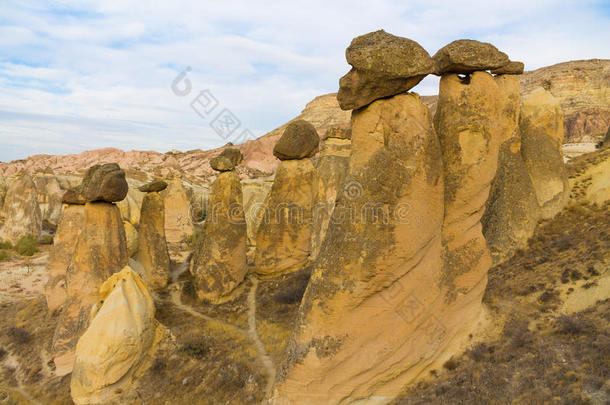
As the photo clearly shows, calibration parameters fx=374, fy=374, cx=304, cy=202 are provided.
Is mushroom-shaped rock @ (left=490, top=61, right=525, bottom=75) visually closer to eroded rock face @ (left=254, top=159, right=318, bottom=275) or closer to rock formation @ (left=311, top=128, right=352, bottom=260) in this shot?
eroded rock face @ (left=254, top=159, right=318, bottom=275)

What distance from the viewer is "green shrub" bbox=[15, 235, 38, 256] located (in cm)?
1947

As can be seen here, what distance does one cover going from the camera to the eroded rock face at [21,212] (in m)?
21.2

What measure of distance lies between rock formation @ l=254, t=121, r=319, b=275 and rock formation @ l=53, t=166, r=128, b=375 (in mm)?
4319

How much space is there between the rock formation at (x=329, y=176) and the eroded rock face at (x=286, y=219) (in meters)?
1.46

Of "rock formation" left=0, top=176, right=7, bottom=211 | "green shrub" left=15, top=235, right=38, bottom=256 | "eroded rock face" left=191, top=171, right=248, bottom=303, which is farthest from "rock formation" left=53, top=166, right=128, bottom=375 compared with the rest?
"rock formation" left=0, top=176, right=7, bottom=211

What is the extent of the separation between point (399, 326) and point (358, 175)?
7.45 feet

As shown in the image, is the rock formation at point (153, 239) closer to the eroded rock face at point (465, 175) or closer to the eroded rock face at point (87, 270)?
the eroded rock face at point (87, 270)

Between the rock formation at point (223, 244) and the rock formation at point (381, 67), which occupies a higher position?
the rock formation at point (381, 67)

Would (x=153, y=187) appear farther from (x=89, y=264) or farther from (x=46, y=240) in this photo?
(x=46, y=240)

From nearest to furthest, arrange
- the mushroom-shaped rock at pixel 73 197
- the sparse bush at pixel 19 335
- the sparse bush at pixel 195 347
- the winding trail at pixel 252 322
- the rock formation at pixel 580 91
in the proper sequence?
the winding trail at pixel 252 322
the sparse bush at pixel 195 347
the sparse bush at pixel 19 335
the mushroom-shaped rock at pixel 73 197
the rock formation at pixel 580 91

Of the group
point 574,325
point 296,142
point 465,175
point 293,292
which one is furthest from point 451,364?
point 296,142

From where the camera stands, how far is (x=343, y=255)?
5242 mm

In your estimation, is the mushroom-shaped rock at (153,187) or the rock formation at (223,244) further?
the mushroom-shaped rock at (153,187)

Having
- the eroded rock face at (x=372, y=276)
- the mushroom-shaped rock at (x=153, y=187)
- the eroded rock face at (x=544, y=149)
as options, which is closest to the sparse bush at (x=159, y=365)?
the eroded rock face at (x=372, y=276)
